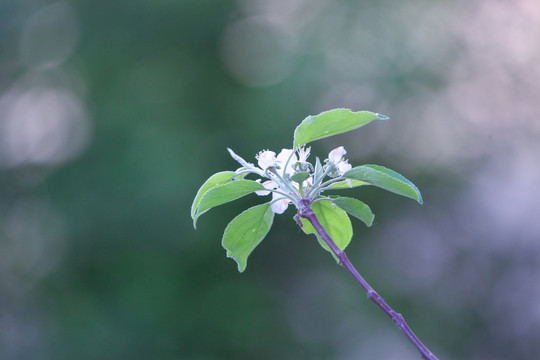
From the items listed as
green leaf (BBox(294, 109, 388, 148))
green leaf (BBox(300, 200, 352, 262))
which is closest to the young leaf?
green leaf (BBox(300, 200, 352, 262))

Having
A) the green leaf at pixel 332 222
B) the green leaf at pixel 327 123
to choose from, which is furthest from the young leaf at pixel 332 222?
the green leaf at pixel 327 123

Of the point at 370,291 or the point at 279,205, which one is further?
the point at 279,205

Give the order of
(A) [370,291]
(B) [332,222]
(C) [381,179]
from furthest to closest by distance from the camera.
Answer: (B) [332,222], (C) [381,179], (A) [370,291]

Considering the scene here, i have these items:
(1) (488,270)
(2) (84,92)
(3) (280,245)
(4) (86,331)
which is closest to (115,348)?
(4) (86,331)

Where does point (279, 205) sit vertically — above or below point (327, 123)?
below

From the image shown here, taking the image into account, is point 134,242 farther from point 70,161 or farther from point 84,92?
point 84,92

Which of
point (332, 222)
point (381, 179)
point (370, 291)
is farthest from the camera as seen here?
point (332, 222)

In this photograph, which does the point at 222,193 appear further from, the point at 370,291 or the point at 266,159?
the point at 370,291

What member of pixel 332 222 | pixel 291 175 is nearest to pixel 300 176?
pixel 291 175
